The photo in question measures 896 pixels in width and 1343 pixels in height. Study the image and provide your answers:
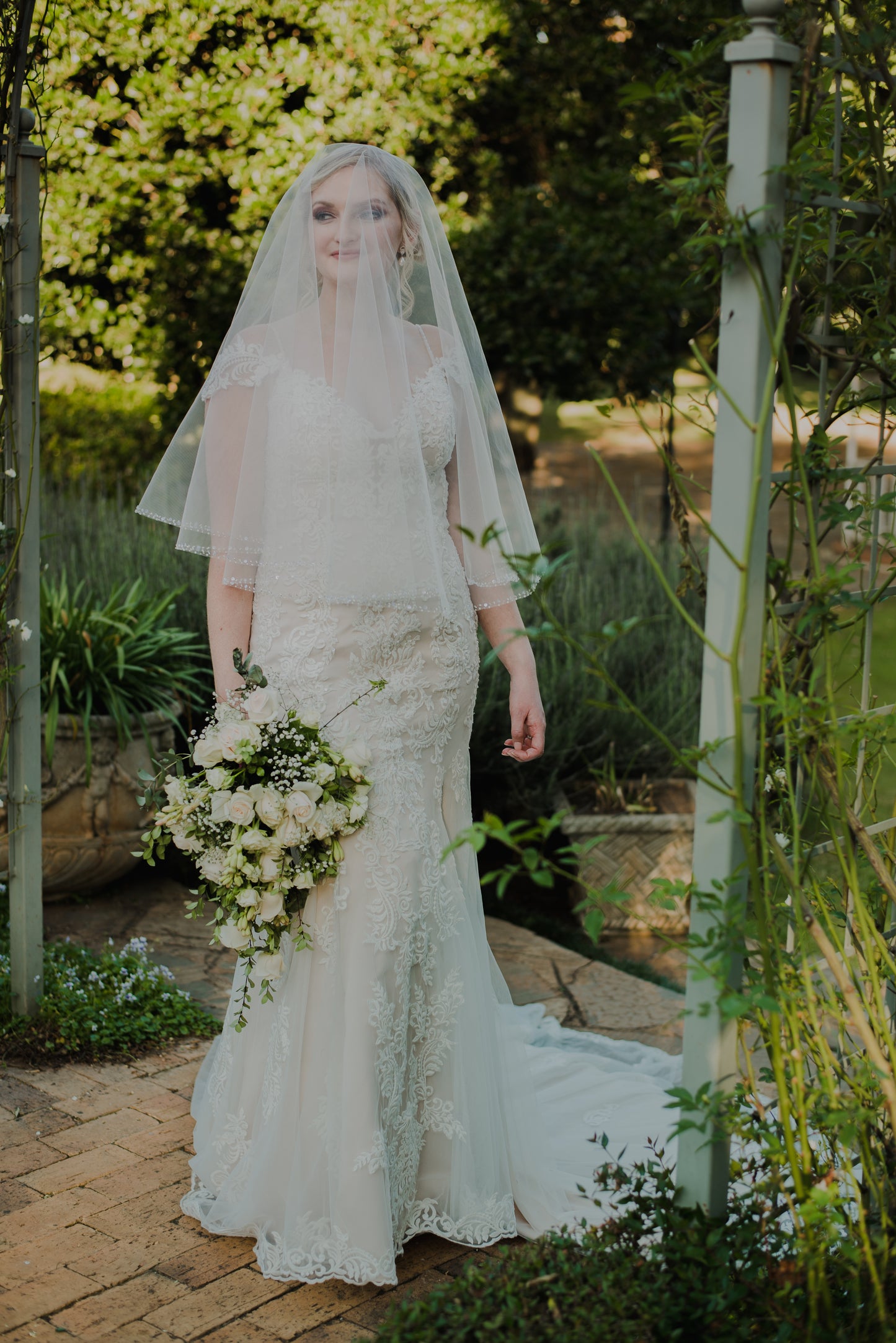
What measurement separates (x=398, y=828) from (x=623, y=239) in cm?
557

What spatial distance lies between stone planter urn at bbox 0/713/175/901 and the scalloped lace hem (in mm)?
1933

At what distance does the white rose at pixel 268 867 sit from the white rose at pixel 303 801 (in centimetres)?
9

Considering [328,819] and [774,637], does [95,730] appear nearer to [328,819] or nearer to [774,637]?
[328,819]

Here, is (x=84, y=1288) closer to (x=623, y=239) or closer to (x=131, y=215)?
(x=623, y=239)

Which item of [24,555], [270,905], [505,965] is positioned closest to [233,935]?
[270,905]

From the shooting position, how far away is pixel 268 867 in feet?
8.05

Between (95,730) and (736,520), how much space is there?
3.09m

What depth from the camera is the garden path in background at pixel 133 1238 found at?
238 centimetres

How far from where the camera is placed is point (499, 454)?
3.05m

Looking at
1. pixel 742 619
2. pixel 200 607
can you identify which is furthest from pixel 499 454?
pixel 200 607

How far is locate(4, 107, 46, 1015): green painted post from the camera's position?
10.8ft

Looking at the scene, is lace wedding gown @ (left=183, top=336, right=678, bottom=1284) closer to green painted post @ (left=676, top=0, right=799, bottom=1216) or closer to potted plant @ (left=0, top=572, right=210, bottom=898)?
green painted post @ (left=676, top=0, right=799, bottom=1216)

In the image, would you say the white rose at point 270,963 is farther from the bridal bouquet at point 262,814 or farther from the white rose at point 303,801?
the white rose at point 303,801

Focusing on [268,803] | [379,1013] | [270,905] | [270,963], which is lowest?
[379,1013]
